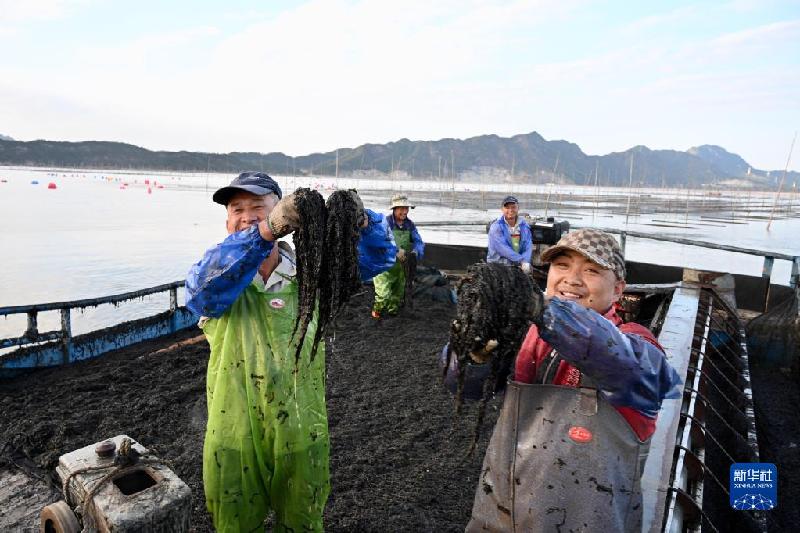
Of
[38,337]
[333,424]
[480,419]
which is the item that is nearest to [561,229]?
[333,424]

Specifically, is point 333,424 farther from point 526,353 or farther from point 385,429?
point 526,353

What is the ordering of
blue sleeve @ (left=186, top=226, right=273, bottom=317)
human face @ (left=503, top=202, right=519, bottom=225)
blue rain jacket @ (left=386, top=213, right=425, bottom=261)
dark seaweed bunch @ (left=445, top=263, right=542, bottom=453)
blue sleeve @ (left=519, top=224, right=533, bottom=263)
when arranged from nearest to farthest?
dark seaweed bunch @ (left=445, top=263, right=542, bottom=453)
blue sleeve @ (left=186, top=226, right=273, bottom=317)
human face @ (left=503, top=202, right=519, bottom=225)
blue sleeve @ (left=519, top=224, right=533, bottom=263)
blue rain jacket @ (left=386, top=213, right=425, bottom=261)

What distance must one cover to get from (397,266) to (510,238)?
1669mm

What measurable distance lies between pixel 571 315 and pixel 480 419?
44 centimetres

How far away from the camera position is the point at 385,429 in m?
4.34

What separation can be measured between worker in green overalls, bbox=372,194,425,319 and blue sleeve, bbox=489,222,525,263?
1.20 meters

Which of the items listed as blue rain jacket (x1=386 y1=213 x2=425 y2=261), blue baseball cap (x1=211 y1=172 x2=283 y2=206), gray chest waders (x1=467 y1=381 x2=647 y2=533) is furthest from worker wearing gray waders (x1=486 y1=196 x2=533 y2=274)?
gray chest waders (x1=467 y1=381 x2=647 y2=533)

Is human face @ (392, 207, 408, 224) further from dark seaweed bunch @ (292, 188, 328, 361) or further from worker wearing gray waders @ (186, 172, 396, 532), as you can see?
dark seaweed bunch @ (292, 188, 328, 361)

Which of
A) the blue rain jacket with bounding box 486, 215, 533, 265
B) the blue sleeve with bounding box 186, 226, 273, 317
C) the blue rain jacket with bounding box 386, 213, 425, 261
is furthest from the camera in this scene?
the blue rain jacket with bounding box 386, 213, 425, 261

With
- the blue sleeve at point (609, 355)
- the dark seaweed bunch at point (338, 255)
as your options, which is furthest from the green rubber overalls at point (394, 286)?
the blue sleeve at point (609, 355)

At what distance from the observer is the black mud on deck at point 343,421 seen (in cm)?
332

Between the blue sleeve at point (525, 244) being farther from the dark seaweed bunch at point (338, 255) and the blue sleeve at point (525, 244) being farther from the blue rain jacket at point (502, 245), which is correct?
the dark seaweed bunch at point (338, 255)

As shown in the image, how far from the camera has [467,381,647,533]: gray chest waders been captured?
1483 mm

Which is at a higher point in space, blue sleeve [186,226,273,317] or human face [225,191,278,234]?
human face [225,191,278,234]
